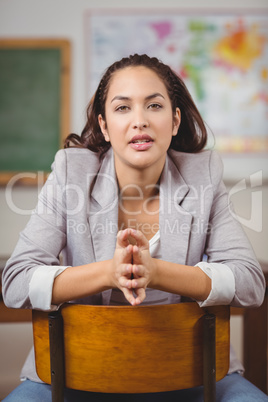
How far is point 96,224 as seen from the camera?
1.30m

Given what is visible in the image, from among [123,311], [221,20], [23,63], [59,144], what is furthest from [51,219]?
[221,20]

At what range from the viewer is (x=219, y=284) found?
1028 mm

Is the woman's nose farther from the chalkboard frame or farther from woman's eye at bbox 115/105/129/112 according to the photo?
the chalkboard frame

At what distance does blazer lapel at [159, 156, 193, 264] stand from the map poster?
1.46 meters

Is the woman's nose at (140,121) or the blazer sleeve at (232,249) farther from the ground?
the woman's nose at (140,121)

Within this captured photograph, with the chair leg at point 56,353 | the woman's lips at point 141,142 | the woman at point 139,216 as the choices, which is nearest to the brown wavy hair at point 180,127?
the woman at point 139,216

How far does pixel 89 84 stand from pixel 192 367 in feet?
7.32

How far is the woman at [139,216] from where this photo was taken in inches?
40.3

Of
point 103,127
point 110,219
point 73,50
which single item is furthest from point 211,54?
point 110,219

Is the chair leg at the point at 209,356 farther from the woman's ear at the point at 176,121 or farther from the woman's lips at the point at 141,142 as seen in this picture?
the woman's ear at the point at 176,121

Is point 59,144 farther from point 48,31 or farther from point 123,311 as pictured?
point 123,311

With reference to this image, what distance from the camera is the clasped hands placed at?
3.00 ft

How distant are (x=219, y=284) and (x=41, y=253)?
1.62 ft

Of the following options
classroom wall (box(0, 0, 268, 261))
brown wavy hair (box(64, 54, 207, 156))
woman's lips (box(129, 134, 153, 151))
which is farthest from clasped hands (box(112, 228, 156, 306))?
classroom wall (box(0, 0, 268, 261))
